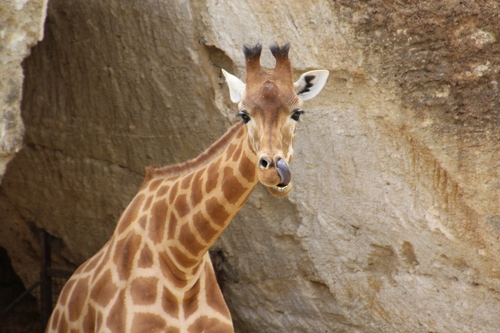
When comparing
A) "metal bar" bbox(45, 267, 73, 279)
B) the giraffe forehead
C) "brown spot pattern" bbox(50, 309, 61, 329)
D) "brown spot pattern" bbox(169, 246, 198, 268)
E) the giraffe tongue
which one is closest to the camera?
the giraffe tongue

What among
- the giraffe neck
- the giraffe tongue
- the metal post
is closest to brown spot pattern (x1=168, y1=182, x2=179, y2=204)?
the giraffe neck

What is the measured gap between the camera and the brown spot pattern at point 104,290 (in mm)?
2637

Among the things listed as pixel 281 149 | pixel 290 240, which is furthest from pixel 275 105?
pixel 290 240

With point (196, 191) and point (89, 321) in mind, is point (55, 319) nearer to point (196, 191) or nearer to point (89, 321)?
point (89, 321)

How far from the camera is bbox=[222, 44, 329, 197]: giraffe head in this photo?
84.7 inches

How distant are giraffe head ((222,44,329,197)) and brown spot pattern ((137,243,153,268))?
0.71 meters

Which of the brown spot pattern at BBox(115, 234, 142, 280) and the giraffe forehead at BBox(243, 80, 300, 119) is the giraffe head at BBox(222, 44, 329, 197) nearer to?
the giraffe forehead at BBox(243, 80, 300, 119)

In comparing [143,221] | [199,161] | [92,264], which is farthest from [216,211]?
[92,264]

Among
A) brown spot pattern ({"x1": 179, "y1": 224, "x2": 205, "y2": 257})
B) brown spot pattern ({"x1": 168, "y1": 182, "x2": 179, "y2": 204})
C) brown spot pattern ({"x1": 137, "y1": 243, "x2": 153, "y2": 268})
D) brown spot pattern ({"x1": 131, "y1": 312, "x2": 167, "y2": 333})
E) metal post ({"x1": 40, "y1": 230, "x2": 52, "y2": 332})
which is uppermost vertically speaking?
brown spot pattern ({"x1": 168, "y1": 182, "x2": 179, "y2": 204})

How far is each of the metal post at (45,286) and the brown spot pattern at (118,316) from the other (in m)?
1.92

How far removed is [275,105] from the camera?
7.48ft

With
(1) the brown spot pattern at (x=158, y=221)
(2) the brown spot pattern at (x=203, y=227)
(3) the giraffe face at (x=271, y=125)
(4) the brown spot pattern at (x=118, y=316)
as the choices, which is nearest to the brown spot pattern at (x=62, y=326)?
(4) the brown spot pattern at (x=118, y=316)

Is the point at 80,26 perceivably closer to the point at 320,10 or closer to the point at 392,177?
the point at 320,10

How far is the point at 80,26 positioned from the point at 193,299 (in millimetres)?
1908
